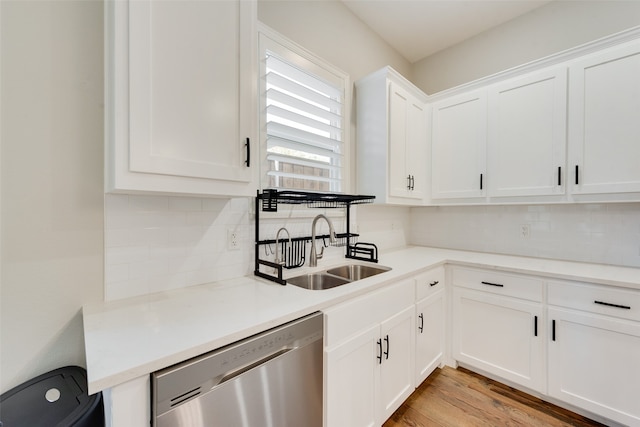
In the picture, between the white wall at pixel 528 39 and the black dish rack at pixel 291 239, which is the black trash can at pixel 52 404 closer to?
the black dish rack at pixel 291 239

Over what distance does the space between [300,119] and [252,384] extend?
1513 millimetres

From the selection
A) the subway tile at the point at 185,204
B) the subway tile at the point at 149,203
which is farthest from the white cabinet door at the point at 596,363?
the subway tile at the point at 149,203

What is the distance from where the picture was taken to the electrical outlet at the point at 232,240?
149 centimetres

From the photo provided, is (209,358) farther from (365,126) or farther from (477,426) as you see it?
(365,126)

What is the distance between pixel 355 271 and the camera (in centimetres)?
198

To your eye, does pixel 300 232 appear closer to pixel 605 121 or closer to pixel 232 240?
pixel 232 240

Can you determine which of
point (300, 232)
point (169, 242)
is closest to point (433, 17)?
point (300, 232)

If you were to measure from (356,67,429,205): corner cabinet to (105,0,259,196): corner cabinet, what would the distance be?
1.20 meters

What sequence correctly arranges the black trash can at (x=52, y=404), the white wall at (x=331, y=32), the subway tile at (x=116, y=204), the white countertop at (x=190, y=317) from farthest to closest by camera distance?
the white wall at (x=331, y=32)
the subway tile at (x=116, y=204)
the black trash can at (x=52, y=404)
the white countertop at (x=190, y=317)

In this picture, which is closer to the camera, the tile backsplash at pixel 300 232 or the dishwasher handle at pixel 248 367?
the dishwasher handle at pixel 248 367

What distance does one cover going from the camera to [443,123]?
8.30 feet

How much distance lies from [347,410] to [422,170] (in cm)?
205

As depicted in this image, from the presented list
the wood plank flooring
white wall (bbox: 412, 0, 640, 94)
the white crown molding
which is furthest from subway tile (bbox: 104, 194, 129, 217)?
white wall (bbox: 412, 0, 640, 94)

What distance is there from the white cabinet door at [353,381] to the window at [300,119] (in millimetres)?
1029
